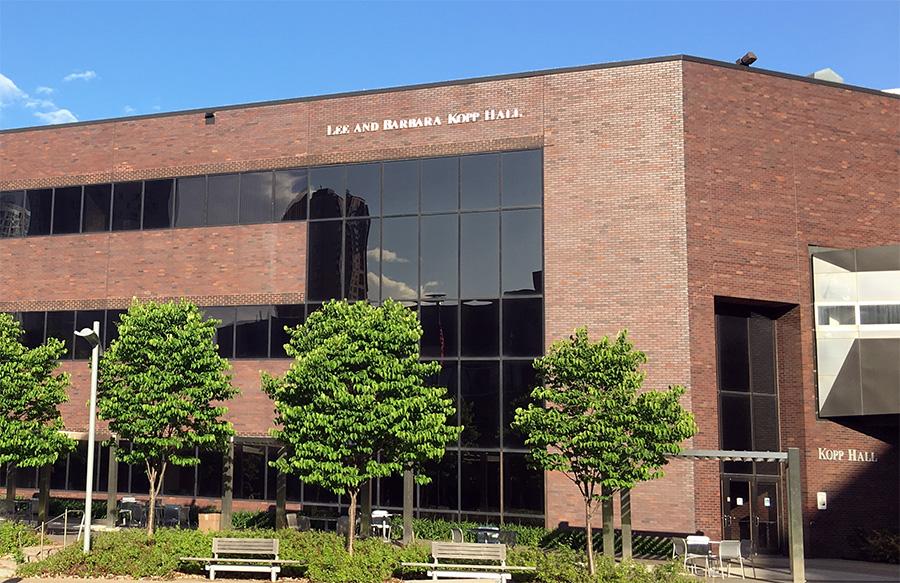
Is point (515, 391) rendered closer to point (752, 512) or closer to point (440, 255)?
point (440, 255)

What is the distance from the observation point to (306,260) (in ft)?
103

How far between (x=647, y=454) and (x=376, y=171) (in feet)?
47.0

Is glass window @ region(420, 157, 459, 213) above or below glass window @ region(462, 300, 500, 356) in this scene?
above

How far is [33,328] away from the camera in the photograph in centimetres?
3459

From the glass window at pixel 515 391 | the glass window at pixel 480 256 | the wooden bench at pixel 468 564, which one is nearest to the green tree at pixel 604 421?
the wooden bench at pixel 468 564

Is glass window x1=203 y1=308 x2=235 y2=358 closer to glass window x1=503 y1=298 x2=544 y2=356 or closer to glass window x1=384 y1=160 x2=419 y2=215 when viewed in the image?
glass window x1=384 y1=160 x2=419 y2=215

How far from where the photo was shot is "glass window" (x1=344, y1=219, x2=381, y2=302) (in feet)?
101

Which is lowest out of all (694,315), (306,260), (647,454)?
(647,454)

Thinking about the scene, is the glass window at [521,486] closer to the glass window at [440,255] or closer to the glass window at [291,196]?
the glass window at [440,255]

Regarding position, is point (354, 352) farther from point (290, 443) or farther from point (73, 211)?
point (73, 211)

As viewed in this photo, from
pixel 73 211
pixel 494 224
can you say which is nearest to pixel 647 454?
pixel 494 224

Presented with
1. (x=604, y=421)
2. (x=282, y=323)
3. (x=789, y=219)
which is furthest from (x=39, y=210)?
(x=789, y=219)

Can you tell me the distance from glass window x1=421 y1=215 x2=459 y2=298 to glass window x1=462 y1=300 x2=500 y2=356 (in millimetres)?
813

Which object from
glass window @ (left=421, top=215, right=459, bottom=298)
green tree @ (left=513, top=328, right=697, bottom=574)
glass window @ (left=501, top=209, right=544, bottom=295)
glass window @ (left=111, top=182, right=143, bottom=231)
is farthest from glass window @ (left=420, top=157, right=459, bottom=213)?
glass window @ (left=111, top=182, right=143, bottom=231)
